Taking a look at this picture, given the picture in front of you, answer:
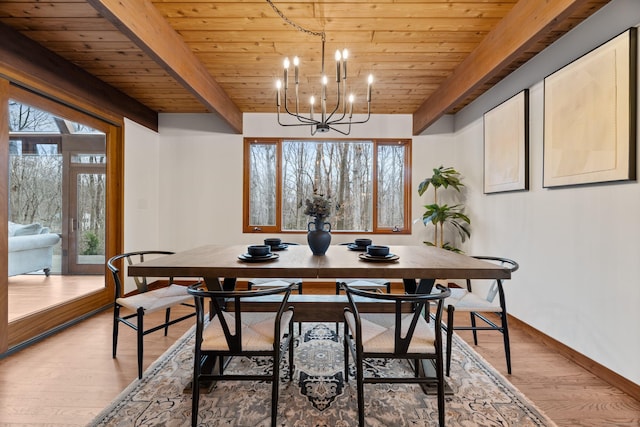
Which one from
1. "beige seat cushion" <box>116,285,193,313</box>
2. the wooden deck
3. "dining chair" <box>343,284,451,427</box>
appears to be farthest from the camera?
the wooden deck

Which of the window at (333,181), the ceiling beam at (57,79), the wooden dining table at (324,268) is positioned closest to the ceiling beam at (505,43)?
the window at (333,181)

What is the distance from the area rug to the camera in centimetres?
163

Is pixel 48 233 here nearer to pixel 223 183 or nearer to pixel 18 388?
pixel 18 388

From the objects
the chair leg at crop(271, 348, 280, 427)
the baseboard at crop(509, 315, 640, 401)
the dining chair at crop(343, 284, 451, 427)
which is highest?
the dining chair at crop(343, 284, 451, 427)

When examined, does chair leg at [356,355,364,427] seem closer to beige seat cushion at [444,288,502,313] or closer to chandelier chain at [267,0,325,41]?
beige seat cushion at [444,288,502,313]

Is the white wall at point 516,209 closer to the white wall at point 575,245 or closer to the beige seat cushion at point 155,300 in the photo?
the white wall at point 575,245

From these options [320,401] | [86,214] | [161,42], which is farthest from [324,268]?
[86,214]

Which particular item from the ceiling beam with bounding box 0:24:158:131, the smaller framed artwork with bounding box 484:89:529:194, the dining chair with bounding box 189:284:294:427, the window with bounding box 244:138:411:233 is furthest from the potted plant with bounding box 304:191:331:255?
the ceiling beam with bounding box 0:24:158:131

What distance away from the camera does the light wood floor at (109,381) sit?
169 cm

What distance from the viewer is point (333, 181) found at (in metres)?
4.39

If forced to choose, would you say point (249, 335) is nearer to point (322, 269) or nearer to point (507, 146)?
point (322, 269)

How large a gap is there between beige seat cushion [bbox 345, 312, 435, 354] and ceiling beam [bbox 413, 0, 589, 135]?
186 cm

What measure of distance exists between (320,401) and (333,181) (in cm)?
305

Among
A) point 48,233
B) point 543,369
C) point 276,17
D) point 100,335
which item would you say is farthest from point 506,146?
point 48,233
